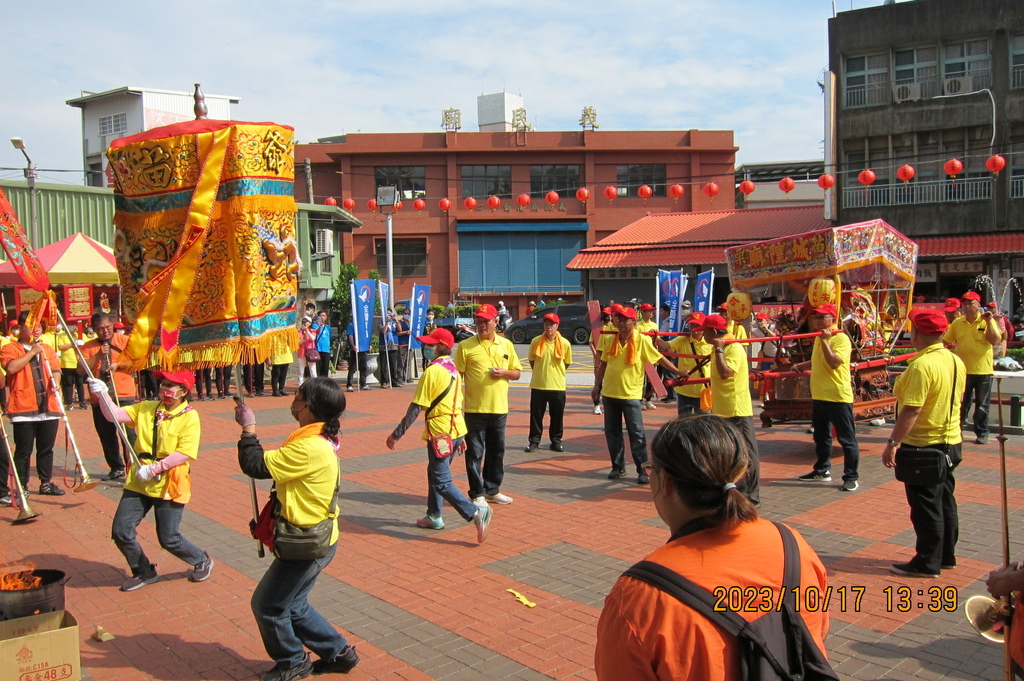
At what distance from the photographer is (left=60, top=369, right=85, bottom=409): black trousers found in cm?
1512

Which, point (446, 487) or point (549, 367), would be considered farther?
point (549, 367)

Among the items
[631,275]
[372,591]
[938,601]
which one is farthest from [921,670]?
[631,275]

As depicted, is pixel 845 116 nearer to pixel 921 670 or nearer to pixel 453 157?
pixel 453 157

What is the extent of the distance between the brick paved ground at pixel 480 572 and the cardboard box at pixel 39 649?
0.58 m

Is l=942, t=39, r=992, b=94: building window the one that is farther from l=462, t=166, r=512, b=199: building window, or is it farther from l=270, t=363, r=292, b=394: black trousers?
l=270, t=363, r=292, b=394: black trousers

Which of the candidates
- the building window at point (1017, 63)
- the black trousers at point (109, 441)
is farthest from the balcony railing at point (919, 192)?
the black trousers at point (109, 441)

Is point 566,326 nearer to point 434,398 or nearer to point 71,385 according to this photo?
point 71,385

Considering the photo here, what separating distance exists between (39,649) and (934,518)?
5.31 meters

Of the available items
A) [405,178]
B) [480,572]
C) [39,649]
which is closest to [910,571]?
[480,572]

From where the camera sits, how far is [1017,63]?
87.7 ft

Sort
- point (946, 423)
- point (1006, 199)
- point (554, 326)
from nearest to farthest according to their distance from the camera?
point (946, 423), point (554, 326), point (1006, 199)

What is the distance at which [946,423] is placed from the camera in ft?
17.9

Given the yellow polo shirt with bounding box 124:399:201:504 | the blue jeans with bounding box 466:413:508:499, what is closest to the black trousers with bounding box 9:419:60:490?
the yellow polo shirt with bounding box 124:399:201:504

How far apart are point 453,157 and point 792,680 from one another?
139 ft
